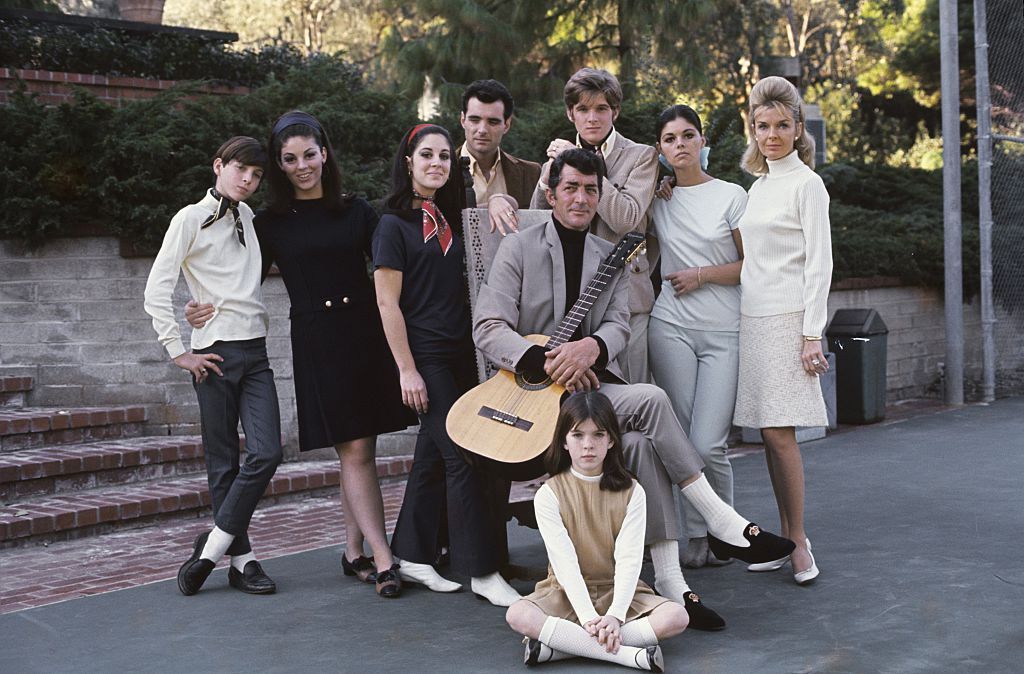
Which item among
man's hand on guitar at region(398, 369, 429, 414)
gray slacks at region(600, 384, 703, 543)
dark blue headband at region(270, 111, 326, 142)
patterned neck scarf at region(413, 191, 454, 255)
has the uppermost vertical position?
dark blue headband at region(270, 111, 326, 142)

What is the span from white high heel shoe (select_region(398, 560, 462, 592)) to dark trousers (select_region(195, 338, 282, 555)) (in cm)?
70

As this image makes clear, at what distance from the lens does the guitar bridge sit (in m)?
4.71

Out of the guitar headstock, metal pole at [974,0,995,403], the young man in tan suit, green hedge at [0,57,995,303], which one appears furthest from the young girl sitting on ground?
metal pole at [974,0,995,403]

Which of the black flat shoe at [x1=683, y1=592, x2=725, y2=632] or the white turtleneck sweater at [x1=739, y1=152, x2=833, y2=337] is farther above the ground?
the white turtleneck sweater at [x1=739, y1=152, x2=833, y2=337]

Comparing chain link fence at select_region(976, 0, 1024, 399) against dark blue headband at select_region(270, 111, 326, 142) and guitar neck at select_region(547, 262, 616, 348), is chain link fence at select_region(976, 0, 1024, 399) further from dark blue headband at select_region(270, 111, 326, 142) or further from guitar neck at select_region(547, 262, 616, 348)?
dark blue headband at select_region(270, 111, 326, 142)

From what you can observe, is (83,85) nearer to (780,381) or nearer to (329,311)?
(329,311)

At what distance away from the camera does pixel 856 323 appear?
10852 mm

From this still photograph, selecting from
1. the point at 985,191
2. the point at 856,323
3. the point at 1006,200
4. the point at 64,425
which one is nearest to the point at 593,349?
the point at 64,425

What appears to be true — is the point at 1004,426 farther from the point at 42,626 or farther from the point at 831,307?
the point at 42,626

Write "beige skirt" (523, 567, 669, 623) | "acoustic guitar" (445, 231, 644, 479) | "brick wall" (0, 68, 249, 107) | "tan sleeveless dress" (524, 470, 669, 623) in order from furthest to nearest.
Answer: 1. "brick wall" (0, 68, 249, 107)
2. "acoustic guitar" (445, 231, 644, 479)
3. "tan sleeveless dress" (524, 470, 669, 623)
4. "beige skirt" (523, 567, 669, 623)

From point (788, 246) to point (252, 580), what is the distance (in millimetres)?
2697

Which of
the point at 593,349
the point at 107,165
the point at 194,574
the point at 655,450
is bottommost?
the point at 194,574

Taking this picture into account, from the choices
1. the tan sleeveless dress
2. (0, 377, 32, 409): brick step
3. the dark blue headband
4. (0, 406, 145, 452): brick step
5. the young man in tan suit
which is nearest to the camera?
the tan sleeveless dress

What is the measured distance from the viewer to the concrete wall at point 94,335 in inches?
327
